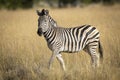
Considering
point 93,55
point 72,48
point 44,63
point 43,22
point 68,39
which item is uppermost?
point 43,22

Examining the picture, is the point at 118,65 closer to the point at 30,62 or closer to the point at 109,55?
the point at 109,55

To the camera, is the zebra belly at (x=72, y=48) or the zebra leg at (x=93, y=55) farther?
the zebra leg at (x=93, y=55)

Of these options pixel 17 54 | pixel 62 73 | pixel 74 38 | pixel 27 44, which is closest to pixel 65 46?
pixel 74 38

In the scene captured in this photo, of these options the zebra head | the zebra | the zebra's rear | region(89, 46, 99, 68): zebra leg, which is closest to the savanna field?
region(89, 46, 99, 68): zebra leg

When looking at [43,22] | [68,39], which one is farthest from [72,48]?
[43,22]

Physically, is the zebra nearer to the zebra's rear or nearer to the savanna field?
the zebra's rear

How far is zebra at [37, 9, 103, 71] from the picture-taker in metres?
8.00

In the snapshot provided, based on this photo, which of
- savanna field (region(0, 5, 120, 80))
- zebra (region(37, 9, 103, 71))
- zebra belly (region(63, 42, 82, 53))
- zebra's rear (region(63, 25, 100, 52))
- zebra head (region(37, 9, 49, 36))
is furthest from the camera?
zebra's rear (region(63, 25, 100, 52))

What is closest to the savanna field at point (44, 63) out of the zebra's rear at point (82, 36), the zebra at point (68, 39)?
the zebra at point (68, 39)

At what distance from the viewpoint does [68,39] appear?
841 centimetres

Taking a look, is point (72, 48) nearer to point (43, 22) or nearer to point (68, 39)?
point (68, 39)

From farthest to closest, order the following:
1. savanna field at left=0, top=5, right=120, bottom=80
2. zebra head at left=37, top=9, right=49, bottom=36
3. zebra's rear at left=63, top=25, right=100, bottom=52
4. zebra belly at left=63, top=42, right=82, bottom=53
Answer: zebra's rear at left=63, top=25, right=100, bottom=52, zebra belly at left=63, top=42, right=82, bottom=53, zebra head at left=37, top=9, right=49, bottom=36, savanna field at left=0, top=5, right=120, bottom=80

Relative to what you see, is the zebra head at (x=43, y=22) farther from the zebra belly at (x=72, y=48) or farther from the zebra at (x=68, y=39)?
the zebra belly at (x=72, y=48)

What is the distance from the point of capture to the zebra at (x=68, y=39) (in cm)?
800
